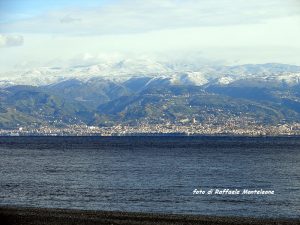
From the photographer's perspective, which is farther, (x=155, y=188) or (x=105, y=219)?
(x=155, y=188)

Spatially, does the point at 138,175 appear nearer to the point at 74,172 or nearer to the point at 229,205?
the point at 74,172

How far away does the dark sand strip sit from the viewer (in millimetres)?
55000

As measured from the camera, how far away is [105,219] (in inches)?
2239

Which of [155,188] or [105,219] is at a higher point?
[105,219]

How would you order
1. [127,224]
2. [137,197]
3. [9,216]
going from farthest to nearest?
[137,197], [9,216], [127,224]

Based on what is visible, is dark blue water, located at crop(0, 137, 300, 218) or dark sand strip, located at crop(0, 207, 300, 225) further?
dark blue water, located at crop(0, 137, 300, 218)

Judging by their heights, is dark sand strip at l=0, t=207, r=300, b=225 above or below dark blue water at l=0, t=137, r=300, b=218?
above

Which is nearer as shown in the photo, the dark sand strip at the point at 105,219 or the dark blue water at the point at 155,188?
the dark sand strip at the point at 105,219

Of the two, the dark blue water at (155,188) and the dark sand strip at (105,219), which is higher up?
the dark sand strip at (105,219)

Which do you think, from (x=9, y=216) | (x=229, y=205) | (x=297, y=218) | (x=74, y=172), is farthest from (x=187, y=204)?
(x=74, y=172)

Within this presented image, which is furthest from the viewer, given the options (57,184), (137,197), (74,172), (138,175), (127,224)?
(74,172)

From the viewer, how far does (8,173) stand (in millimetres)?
112625

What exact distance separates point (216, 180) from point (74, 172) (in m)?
29.9

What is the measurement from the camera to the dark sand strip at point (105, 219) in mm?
55000
